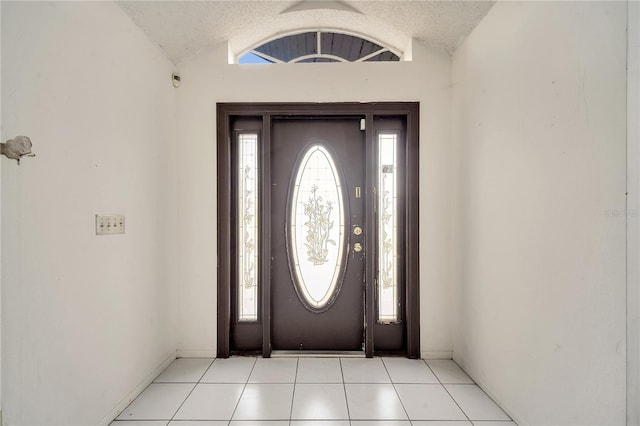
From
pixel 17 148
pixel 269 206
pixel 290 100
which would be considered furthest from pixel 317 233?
pixel 17 148

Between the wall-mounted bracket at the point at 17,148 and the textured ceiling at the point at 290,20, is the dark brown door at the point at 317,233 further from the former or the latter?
the wall-mounted bracket at the point at 17,148

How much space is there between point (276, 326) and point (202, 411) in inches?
37.0

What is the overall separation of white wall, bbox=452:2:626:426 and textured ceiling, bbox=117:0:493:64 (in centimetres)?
24

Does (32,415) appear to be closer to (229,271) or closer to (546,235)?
(229,271)

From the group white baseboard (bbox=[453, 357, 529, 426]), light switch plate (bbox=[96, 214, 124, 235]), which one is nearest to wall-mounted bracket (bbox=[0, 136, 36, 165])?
light switch plate (bbox=[96, 214, 124, 235])

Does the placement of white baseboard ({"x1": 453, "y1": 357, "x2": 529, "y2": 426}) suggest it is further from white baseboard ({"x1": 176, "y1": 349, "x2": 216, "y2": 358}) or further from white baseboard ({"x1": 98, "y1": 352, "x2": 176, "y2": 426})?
white baseboard ({"x1": 98, "y1": 352, "x2": 176, "y2": 426})

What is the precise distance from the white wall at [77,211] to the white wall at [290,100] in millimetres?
320

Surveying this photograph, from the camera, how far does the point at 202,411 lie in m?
1.96

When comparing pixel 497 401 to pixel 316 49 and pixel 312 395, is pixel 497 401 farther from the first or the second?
pixel 316 49

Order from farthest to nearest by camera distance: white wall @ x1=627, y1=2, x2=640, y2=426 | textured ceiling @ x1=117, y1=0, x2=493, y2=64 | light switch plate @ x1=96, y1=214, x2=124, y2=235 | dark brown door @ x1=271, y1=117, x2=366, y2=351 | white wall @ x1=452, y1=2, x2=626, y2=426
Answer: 1. dark brown door @ x1=271, y1=117, x2=366, y2=351
2. textured ceiling @ x1=117, y1=0, x2=493, y2=64
3. light switch plate @ x1=96, y1=214, x2=124, y2=235
4. white wall @ x1=452, y1=2, x2=626, y2=426
5. white wall @ x1=627, y1=2, x2=640, y2=426

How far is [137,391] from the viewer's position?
2.15 m

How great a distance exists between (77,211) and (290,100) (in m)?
1.73

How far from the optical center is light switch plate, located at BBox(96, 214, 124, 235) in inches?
70.6

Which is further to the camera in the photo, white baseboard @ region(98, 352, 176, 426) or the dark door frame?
the dark door frame
